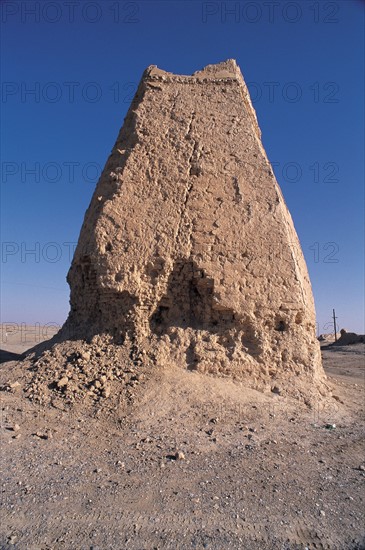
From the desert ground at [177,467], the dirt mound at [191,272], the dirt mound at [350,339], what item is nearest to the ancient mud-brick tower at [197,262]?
the dirt mound at [191,272]

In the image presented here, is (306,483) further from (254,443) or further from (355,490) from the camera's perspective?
(254,443)

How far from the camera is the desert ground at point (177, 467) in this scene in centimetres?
336

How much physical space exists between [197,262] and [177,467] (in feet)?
11.2

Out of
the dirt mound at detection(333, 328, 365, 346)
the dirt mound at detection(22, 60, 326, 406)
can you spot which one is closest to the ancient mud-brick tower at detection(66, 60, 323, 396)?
the dirt mound at detection(22, 60, 326, 406)

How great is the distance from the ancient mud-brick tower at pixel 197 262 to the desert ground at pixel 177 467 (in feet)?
1.99

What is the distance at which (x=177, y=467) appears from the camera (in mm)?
4582

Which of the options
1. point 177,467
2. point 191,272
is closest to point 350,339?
point 191,272

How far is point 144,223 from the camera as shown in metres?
7.27

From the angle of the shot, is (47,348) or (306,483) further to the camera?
(47,348)

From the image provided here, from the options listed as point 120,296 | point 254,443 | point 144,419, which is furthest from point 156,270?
point 254,443

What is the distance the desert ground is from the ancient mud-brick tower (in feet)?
1.99

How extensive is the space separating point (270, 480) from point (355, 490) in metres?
0.83

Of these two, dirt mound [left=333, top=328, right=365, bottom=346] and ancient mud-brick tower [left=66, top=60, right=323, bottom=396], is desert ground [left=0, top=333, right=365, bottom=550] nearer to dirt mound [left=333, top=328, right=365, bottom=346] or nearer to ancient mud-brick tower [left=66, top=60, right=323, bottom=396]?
ancient mud-brick tower [left=66, top=60, right=323, bottom=396]

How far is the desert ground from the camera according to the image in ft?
11.0
